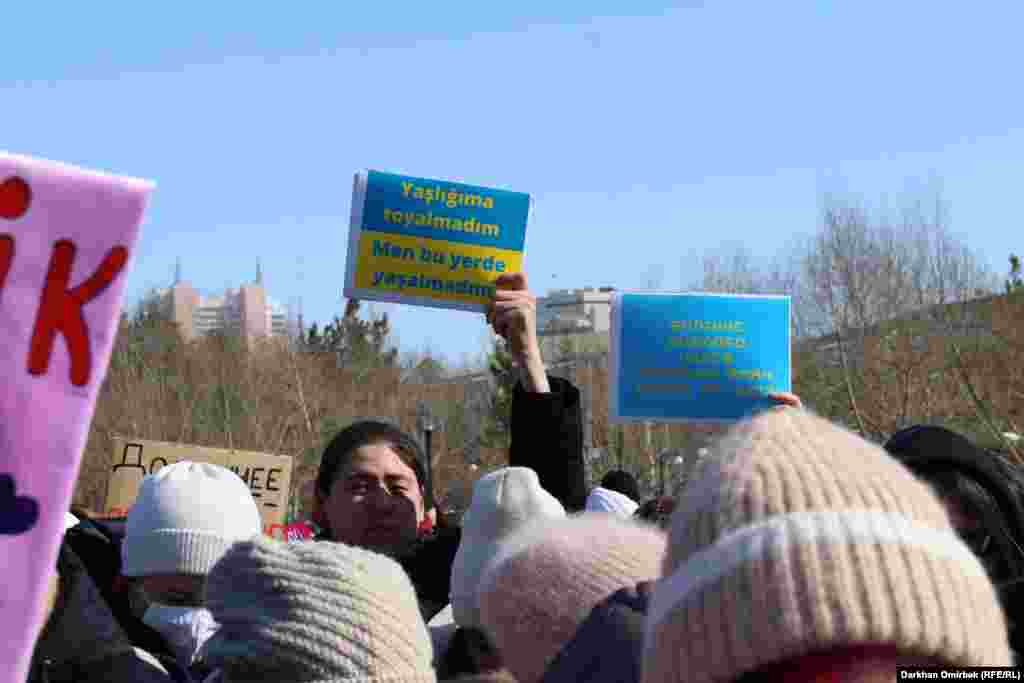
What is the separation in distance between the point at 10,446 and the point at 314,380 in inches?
1671

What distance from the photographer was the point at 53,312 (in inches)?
83.0

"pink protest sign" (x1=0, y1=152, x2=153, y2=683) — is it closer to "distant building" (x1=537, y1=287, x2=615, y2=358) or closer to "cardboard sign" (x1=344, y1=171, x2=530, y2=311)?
"cardboard sign" (x1=344, y1=171, x2=530, y2=311)

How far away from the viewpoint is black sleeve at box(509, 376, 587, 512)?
437 centimetres

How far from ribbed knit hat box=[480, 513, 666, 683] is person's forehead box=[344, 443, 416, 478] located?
6.10 feet

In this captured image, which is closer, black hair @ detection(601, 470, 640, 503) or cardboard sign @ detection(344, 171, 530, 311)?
cardboard sign @ detection(344, 171, 530, 311)

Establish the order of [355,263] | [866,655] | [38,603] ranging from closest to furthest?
[866,655] < [38,603] < [355,263]

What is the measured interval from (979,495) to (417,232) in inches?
104

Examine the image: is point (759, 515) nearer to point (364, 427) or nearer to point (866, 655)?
point (866, 655)

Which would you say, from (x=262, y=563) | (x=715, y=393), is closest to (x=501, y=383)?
(x=715, y=393)

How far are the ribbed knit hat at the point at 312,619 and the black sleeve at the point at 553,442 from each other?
179cm

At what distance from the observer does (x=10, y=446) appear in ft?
6.81

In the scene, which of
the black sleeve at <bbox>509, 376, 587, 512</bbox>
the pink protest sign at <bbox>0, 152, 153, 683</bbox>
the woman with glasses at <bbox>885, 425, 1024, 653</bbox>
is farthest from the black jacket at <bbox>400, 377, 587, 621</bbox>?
the pink protest sign at <bbox>0, 152, 153, 683</bbox>

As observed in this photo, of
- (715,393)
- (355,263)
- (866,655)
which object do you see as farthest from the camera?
(715,393)

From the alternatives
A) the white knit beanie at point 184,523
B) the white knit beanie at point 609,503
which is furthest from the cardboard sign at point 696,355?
the white knit beanie at point 184,523
